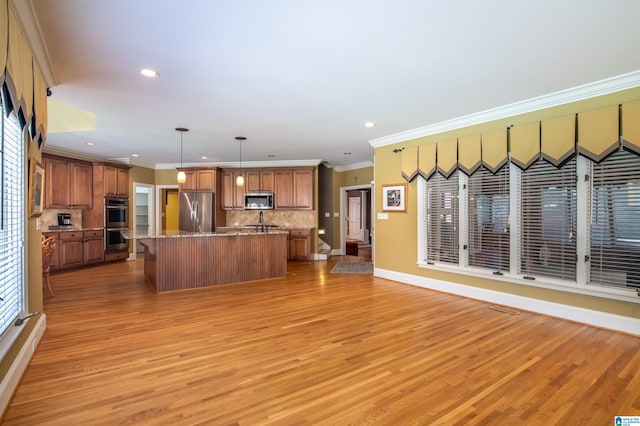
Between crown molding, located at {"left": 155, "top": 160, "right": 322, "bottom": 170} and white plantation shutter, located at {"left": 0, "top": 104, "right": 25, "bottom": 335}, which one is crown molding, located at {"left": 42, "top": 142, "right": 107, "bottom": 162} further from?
white plantation shutter, located at {"left": 0, "top": 104, "right": 25, "bottom": 335}

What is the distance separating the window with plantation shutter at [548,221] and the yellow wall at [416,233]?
28 centimetres

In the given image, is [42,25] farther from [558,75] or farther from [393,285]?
[393,285]

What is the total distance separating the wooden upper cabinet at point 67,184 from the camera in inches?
259

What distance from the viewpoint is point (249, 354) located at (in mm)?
2805

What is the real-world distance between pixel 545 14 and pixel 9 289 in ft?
14.3

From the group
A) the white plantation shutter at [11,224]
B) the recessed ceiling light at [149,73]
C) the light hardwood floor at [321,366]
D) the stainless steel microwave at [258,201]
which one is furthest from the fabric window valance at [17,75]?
the stainless steel microwave at [258,201]

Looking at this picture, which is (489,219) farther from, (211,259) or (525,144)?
(211,259)

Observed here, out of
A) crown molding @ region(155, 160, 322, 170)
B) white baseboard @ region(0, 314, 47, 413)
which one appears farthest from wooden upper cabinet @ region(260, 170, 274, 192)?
white baseboard @ region(0, 314, 47, 413)

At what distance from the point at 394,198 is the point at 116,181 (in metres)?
6.60

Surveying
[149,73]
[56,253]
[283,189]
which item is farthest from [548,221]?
[56,253]

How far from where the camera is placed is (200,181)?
8367mm

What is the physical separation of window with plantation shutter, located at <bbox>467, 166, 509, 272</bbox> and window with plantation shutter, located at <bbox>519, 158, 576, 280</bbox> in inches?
8.2

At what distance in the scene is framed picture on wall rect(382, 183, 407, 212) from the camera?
557 cm

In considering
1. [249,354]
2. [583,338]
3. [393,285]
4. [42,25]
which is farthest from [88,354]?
[583,338]
